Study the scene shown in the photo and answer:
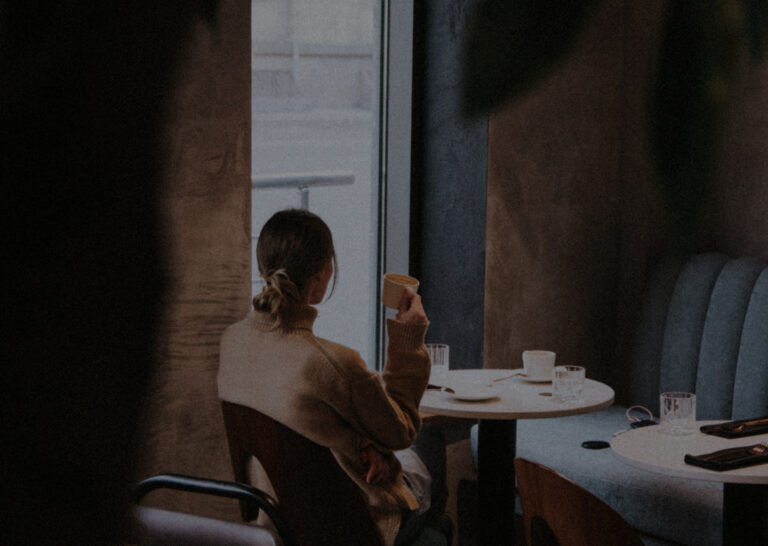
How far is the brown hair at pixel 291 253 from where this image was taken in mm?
1895

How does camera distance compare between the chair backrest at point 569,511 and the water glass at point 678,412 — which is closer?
the chair backrest at point 569,511

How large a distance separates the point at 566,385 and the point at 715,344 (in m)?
0.88

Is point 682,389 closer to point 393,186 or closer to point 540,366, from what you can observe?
point 540,366

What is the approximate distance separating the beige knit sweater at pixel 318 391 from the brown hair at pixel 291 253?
0.16 feet

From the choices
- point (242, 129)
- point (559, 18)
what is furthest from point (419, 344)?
point (559, 18)

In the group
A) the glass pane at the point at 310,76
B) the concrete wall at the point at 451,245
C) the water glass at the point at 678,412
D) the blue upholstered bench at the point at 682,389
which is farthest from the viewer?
the concrete wall at the point at 451,245

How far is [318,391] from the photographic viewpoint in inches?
70.6

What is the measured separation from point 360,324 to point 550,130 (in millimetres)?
2526

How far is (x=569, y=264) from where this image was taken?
127 inches

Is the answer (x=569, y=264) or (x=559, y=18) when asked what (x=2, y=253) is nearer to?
(x=559, y=18)

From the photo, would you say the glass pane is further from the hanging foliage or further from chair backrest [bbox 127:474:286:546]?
chair backrest [bbox 127:474:286:546]

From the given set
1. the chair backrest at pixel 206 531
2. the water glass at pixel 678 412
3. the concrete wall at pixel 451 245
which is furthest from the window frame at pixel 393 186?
the chair backrest at pixel 206 531

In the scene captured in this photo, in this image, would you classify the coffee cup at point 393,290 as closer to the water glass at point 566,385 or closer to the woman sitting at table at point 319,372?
the woman sitting at table at point 319,372

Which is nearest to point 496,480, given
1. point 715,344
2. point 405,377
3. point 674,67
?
point 405,377
